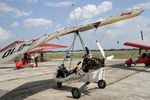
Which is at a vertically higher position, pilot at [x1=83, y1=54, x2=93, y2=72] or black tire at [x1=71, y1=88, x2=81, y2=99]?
pilot at [x1=83, y1=54, x2=93, y2=72]

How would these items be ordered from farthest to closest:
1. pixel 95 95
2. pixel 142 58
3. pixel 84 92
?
1. pixel 142 58
2. pixel 84 92
3. pixel 95 95

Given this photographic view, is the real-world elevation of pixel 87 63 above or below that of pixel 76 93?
above

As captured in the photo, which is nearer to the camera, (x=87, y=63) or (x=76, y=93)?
(x=76, y=93)

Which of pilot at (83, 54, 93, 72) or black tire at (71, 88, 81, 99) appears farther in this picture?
pilot at (83, 54, 93, 72)

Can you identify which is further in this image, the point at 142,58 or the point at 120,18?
the point at 142,58

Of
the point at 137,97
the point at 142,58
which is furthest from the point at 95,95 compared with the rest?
the point at 142,58

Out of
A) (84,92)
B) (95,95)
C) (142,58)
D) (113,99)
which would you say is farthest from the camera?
(142,58)

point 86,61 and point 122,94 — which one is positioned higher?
point 86,61

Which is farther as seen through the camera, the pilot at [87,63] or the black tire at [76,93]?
the pilot at [87,63]

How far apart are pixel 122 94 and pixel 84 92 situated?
5.93 ft

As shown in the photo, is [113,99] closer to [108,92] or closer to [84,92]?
[108,92]

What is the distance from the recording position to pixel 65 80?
8398mm

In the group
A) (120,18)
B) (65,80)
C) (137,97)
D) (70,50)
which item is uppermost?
(120,18)

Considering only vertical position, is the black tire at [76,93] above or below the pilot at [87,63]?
below
